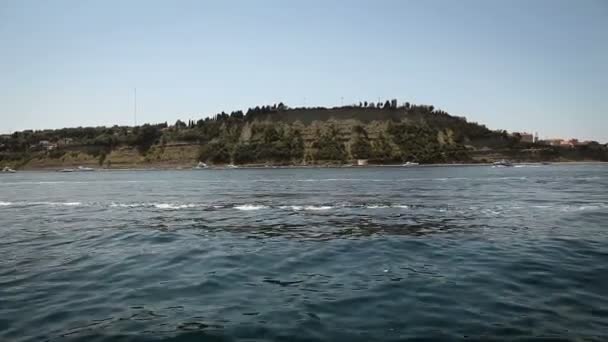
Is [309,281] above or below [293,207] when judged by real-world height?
above

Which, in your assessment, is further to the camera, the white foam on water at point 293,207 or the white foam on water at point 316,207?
the white foam on water at point 293,207

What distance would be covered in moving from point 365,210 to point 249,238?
13.8 metres

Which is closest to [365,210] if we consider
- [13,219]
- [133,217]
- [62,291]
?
[133,217]

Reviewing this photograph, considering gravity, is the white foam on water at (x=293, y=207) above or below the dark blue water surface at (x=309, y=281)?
below

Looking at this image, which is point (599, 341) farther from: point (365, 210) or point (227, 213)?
point (227, 213)

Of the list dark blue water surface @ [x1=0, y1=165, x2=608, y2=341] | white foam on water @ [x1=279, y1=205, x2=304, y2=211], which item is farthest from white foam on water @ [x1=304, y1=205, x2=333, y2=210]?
dark blue water surface @ [x1=0, y1=165, x2=608, y2=341]

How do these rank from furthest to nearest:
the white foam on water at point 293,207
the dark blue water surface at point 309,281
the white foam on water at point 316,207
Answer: the white foam on water at point 293,207 → the white foam on water at point 316,207 → the dark blue water surface at point 309,281

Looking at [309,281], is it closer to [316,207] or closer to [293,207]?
[316,207]

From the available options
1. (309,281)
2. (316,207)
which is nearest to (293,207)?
(316,207)

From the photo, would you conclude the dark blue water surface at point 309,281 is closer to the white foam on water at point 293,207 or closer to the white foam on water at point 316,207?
the white foam on water at point 316,207

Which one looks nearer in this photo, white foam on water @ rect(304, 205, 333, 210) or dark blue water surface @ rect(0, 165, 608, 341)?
dark blue water surface @ rect(0, 165, 608, 341)

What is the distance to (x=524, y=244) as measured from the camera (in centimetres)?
1836

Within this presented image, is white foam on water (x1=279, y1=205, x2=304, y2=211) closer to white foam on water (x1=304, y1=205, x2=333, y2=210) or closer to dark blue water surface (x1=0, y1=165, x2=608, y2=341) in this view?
white foam on water (x1=304, y1=205, x2=333, y2=210)

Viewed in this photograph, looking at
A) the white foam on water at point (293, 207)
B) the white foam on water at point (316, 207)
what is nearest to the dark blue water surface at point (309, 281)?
the white foam on water at point (316, 207)
